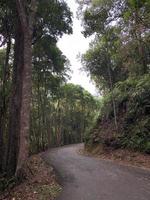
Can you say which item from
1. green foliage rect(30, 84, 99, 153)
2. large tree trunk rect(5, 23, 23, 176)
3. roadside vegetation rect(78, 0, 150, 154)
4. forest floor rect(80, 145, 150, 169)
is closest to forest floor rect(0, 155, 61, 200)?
large tree trunk rect(5, 23, 23, 176)

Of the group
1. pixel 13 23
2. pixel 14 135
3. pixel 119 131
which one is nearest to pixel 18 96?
pixel 14 135

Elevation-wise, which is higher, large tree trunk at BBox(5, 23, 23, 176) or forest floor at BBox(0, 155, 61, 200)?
large tree trunk at BBox(5, 23, 23, 176)

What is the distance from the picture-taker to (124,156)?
44.0ft

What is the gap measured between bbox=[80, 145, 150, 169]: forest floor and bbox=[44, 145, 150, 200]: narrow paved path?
79 centimetres

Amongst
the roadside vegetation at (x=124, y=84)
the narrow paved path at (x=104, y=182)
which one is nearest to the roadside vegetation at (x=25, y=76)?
the narrow paved path at (x=104, y=182)

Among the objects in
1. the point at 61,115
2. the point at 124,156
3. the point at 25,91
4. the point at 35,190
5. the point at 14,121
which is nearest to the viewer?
the point at 35,190

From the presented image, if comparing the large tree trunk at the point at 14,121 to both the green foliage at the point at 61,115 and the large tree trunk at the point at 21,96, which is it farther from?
the green foliage at the point at 61,115

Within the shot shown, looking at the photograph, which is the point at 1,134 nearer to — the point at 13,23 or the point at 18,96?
the point at 18,96

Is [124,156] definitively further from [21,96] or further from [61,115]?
[61,115]

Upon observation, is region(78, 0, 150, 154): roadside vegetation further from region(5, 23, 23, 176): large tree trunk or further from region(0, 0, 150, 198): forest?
region(5, 23, 23, 176): large tree trunk

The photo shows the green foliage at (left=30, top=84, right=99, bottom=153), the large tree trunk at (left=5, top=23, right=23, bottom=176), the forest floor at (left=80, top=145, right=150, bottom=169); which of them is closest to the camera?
the forest floor at (left=80, top=145, right=150, bottom=169)

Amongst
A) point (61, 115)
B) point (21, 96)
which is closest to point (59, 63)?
point (21, 96)

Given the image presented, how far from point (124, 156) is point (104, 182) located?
477 cm

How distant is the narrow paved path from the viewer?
24.1ft
